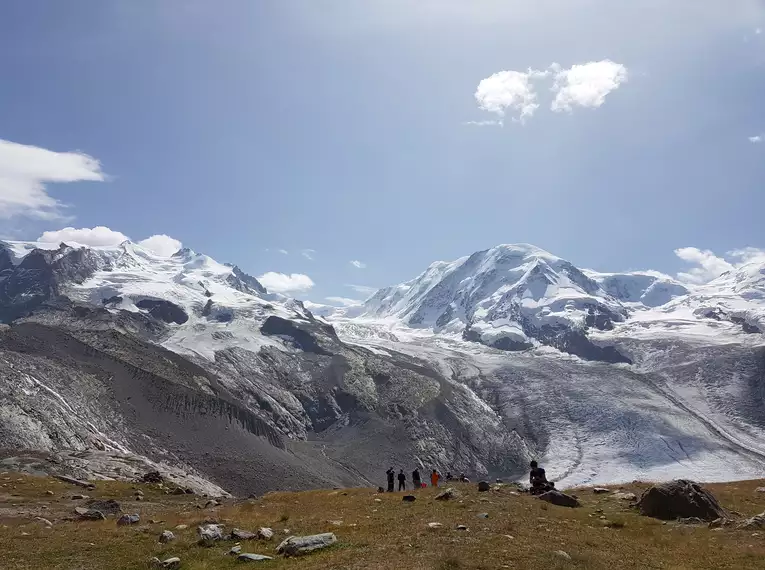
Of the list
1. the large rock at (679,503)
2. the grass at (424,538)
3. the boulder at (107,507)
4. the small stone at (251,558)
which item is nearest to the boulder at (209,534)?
the grass at (424,538)

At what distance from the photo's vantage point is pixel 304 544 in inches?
775

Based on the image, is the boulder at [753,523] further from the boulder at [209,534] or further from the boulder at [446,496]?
the boulder at [209,534]

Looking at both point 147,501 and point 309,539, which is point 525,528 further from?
point 147,501

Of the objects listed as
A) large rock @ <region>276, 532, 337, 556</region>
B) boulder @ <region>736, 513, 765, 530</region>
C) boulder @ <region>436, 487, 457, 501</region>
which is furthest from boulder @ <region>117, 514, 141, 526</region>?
boulder @ <region>736, 513, 765, 530</region>

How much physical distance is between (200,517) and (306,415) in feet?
517

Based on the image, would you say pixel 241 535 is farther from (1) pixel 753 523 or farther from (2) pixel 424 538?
(1) pixel 753 523

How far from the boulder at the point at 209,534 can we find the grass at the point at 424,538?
0.34 meters

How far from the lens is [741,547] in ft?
69.9

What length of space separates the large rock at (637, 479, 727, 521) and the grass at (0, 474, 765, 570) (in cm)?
111

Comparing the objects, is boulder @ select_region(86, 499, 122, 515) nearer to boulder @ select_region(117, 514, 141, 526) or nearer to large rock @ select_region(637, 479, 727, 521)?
boulder @ select_region(117, 514, 141, 526)

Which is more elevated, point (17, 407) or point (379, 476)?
point (17, 407)

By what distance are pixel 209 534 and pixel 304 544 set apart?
14.6 ft

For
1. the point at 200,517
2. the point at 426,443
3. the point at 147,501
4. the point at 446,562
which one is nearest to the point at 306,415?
the point at 426,443

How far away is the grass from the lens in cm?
1856
